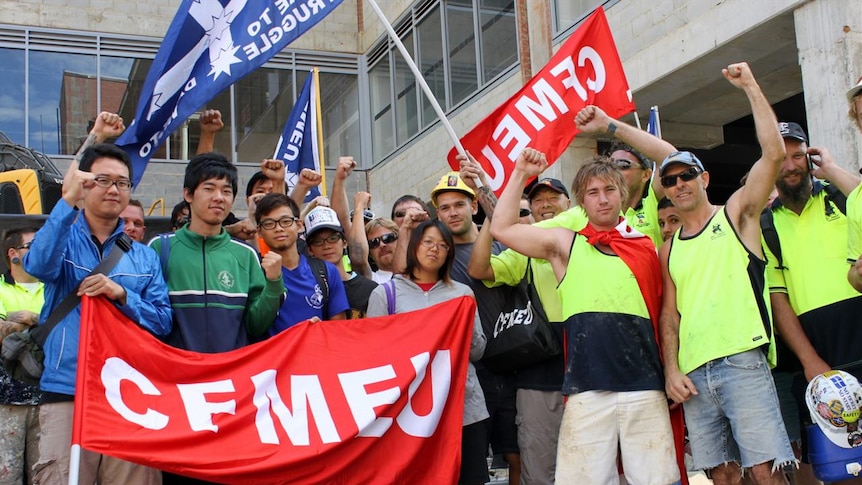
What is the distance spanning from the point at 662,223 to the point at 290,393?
2587 millimetres

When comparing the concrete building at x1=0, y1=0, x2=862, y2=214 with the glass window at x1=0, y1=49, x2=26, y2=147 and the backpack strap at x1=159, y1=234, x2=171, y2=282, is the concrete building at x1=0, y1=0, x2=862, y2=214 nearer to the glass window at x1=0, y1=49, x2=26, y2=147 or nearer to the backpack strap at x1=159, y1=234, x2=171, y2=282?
the glass window at x1=0, y1=49, x2=26, y2=147

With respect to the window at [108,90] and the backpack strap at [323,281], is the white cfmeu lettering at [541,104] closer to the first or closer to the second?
the backpack strap at [323,281]

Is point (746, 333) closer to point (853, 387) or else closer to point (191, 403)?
point (853, 387)

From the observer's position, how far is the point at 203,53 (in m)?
6.76

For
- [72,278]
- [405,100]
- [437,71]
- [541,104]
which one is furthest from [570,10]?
[72,278]

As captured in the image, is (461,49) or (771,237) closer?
(771,237)

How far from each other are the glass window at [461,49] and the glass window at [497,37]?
0.40 meters

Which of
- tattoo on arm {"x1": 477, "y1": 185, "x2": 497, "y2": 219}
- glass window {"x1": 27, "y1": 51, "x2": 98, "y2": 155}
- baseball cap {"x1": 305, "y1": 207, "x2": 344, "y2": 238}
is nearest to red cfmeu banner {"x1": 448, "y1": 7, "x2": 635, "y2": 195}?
tattoo on arm {"x1": 477, "y1": 185, "x2": 497, "y2": 219}

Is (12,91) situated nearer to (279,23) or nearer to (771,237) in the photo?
(279,23)

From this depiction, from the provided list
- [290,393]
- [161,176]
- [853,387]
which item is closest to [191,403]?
[290,393]

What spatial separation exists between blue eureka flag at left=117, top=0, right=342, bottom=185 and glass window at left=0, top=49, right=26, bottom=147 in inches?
512

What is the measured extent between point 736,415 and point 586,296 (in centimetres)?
94

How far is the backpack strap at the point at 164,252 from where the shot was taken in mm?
5043

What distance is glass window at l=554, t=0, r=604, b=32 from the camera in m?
12.7
